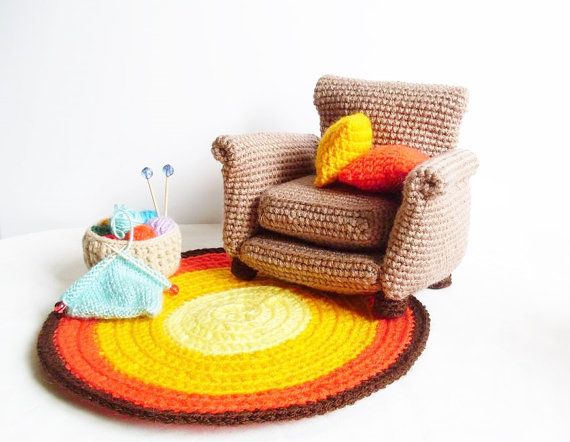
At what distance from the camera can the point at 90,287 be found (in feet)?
A: 5.74

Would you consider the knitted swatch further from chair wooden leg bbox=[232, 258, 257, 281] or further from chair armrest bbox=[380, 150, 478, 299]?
chair armrest bbox=[380, 150, 478, 299]

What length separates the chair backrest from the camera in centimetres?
192

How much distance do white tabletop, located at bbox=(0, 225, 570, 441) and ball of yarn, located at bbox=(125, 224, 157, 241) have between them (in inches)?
13.0

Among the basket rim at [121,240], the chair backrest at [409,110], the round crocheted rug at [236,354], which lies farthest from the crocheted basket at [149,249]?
the chair backrest at [409,110]

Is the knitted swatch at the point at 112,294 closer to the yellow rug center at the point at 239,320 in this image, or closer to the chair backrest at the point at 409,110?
the yellow rug center at the point at 239,320

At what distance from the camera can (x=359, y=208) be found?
1745mm

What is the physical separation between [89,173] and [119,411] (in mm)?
1450

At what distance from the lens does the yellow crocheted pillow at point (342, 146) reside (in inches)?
73.6

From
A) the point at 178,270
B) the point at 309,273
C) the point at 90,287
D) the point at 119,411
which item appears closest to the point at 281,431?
the point at 119,411

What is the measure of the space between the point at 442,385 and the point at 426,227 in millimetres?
389

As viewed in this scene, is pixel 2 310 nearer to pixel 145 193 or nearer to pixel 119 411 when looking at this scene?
pixel 119 411

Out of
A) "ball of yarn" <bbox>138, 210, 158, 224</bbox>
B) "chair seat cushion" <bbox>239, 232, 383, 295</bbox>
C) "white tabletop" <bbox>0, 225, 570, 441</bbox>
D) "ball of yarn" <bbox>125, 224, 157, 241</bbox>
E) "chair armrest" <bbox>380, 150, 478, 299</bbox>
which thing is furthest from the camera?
"ball of yarn" <bbox>138, 210, 158, 224</bbox>

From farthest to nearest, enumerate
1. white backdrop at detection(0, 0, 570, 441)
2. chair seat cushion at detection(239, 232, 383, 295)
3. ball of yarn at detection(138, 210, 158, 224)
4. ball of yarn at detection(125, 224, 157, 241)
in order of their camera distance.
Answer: white backdrop at detection(0, 0, 570, 441), ball of yarn at detection(138, 210, 158, 224), ball of yarn at detection(125, 224, 157, 241), chair seat cushion at detection(239, 232, 383, 295)

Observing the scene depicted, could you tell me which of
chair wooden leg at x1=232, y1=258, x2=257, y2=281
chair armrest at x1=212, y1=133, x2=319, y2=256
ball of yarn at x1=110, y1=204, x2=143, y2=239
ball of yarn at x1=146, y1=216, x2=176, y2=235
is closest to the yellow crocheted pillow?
chair armrest at x1=212, y1=133, x2=319, y2=256
